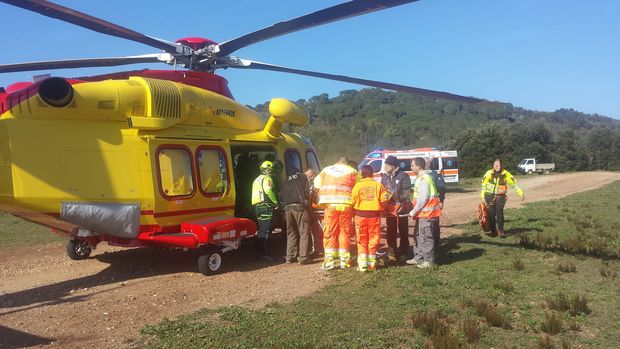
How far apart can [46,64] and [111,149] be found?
2470mm

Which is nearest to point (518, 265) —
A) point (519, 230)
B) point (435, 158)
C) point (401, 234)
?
point (401, 234)

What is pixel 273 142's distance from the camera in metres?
10.9

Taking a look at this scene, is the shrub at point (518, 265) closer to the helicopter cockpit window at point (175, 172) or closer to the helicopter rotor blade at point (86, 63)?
the helicopter cockpit window at point (175, 172)

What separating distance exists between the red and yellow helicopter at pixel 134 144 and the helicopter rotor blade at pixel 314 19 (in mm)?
18

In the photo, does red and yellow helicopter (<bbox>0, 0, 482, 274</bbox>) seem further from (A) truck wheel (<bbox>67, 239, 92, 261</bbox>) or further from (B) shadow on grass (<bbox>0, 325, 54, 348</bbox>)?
(B) shadow on grass (<bbox>0, 325, 54, 348</bbox>)

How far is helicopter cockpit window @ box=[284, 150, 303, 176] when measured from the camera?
11.3m

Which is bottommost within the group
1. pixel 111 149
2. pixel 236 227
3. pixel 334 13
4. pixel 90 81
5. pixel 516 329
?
pixel 516 329

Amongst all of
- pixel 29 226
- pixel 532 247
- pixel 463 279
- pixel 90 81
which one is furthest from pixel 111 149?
pixel 29 226

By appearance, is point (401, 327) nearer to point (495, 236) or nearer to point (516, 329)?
point (516, 329)

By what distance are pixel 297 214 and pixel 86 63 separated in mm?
4695

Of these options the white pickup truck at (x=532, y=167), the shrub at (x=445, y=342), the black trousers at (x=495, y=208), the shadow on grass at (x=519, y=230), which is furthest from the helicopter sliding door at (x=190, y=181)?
the white pickup truck at (x=532, y=167)

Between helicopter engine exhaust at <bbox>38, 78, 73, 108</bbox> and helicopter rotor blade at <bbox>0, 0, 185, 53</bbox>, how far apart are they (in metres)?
0.87

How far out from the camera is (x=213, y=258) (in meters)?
8.61

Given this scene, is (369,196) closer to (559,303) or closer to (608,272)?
(559,303)
